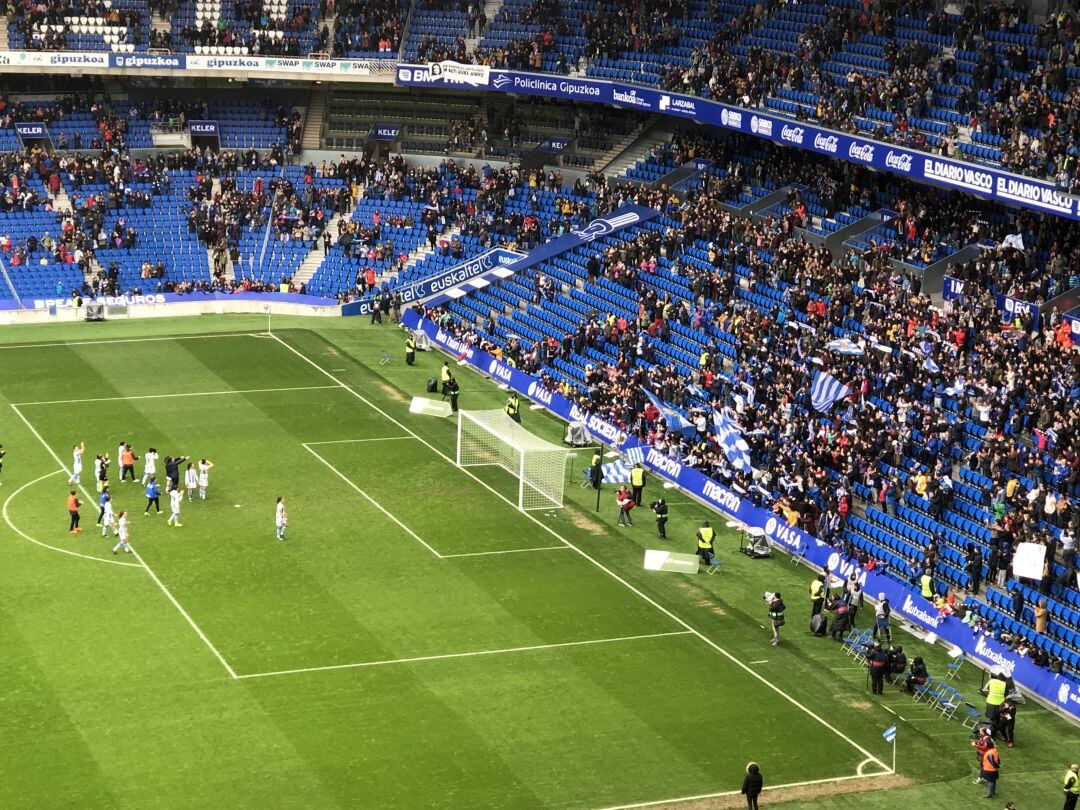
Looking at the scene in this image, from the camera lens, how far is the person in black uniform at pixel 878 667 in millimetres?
37750

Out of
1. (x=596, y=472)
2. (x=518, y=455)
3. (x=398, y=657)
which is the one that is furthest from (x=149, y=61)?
(x=398, y=657)

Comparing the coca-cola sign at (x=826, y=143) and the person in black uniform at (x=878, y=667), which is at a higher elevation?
the coca-cola sign at (x=826, y=143)

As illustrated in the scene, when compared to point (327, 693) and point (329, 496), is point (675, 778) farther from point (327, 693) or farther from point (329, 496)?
point (329, 496)

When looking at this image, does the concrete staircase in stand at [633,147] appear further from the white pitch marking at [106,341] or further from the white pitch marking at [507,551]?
the white pitch marking at [507,551]

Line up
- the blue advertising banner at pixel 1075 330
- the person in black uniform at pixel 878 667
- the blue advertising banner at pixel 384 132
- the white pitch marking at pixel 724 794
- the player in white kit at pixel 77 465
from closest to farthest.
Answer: the white pitch marking at pixel 724 794
the person in black uniform at pixel 878 667
the player in white kit at pixel 77 465
the blue advertising banner at pixel 1075 330
the blue advertising banner at pixel 384 132

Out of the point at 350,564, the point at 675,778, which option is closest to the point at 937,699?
the point at 675,778

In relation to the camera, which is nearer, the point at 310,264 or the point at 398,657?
the point at 398,657

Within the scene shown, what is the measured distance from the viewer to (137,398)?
58.9 metres

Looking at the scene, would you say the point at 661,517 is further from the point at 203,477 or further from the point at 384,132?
the point at 384,132

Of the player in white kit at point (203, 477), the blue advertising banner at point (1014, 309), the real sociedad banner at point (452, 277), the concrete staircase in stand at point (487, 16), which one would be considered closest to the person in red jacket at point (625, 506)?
the player in white kit at point (203, 477)

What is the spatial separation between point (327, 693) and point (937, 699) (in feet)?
45.2

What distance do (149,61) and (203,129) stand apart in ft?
19.5

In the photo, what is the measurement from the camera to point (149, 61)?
7831 centimetres

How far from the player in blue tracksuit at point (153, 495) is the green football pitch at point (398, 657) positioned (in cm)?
47
